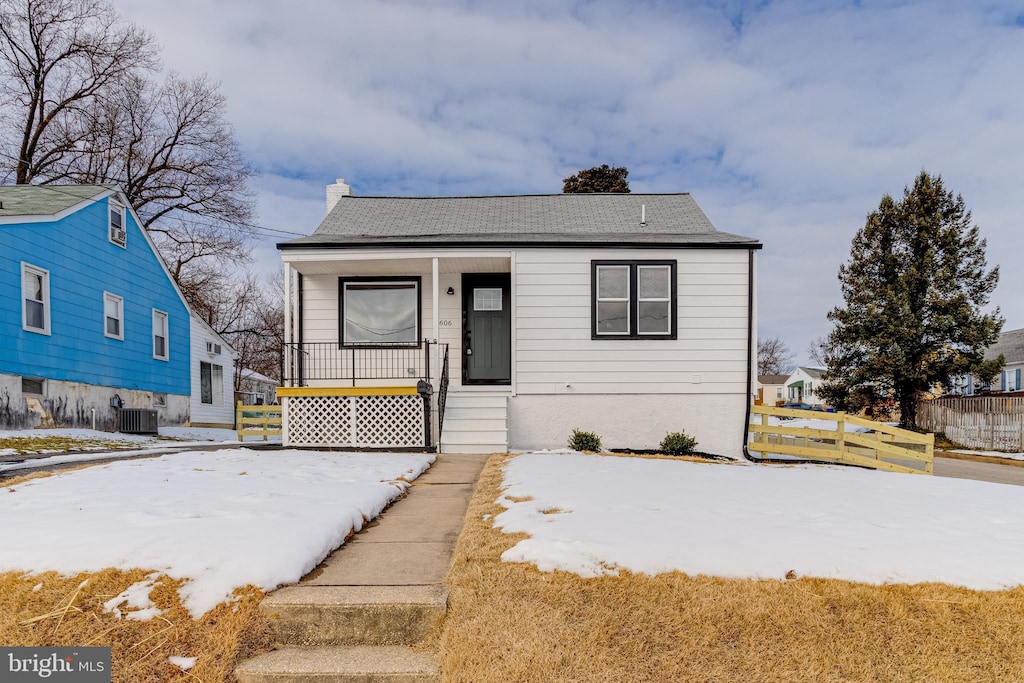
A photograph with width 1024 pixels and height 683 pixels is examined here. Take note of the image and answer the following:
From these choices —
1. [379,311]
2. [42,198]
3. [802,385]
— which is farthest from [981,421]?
[802,385]

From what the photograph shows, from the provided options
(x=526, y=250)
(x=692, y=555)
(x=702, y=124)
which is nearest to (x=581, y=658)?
(x=692, y=555)

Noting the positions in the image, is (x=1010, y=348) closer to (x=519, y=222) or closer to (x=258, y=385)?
(x=519, y=222)

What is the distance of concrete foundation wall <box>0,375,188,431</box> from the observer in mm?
10617

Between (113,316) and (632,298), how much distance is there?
12.7 metres

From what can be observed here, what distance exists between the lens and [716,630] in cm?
282

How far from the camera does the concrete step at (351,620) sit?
287 centimetres

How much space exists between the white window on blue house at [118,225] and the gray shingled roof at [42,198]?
0.49 metres

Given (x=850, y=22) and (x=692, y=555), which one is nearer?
(x=692, y=555)

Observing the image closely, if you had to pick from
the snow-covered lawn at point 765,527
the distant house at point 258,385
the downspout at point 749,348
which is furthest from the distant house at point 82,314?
the distant house at point 258,385

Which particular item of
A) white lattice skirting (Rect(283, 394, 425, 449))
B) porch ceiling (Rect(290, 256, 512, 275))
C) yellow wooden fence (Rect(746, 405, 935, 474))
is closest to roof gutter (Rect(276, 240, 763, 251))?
porch ceiling (Rect(290, 256, 512, 275))

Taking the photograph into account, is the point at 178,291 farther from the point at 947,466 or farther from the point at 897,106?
the point at 947,466

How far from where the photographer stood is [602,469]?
6.57 m

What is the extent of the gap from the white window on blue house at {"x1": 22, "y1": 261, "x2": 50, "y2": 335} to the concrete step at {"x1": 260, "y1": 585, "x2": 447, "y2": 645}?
11.8 m

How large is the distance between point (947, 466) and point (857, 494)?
10689 millimetres
